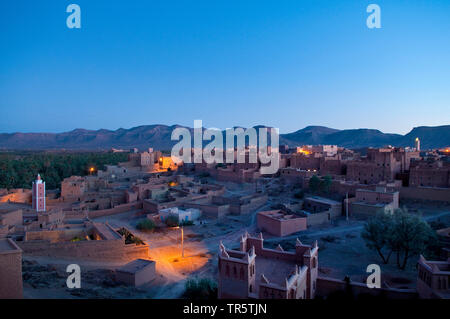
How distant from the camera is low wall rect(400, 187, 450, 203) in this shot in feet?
85.8

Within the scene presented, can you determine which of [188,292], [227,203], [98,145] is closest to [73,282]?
[188,292]

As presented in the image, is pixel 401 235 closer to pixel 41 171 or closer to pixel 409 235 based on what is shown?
pixel 409 235

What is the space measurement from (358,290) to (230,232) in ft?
42.3

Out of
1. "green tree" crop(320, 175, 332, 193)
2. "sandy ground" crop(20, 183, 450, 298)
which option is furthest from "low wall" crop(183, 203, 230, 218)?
"green tree" crop(320, 175, 332, 193)

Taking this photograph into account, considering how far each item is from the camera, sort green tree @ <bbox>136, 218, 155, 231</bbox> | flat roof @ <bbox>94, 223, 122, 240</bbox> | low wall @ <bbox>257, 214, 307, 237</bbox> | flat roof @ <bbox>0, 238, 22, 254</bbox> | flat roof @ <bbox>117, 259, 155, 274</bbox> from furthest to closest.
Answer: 1. green tree @ <bbox>136, 218, 155, 231</bbox>
2. low wall @ <bbox>257, 214, 307, 237</bbox>
3. flat roof @ <bbox>94, 223, 122, 240</bbox>
4. flat roof @ <bbox>117, 259, 155, 274</bbox>
5. flat roof @ <bbox>0, 238, 22, 254</bbox>

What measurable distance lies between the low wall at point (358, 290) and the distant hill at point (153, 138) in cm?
9022

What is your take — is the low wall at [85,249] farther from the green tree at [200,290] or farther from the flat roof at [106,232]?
→ the green tree at [200,290]

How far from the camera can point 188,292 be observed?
1384 cm

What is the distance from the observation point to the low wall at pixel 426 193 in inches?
1029

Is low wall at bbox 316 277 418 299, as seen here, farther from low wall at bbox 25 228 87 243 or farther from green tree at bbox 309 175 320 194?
green tree at bbox 309 175 320 194

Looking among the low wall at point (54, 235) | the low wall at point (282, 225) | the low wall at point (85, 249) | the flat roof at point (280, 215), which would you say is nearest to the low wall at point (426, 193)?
the low wall at point (282, 225)

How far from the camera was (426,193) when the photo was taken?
27016mm

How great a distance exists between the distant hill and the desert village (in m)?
71.1
